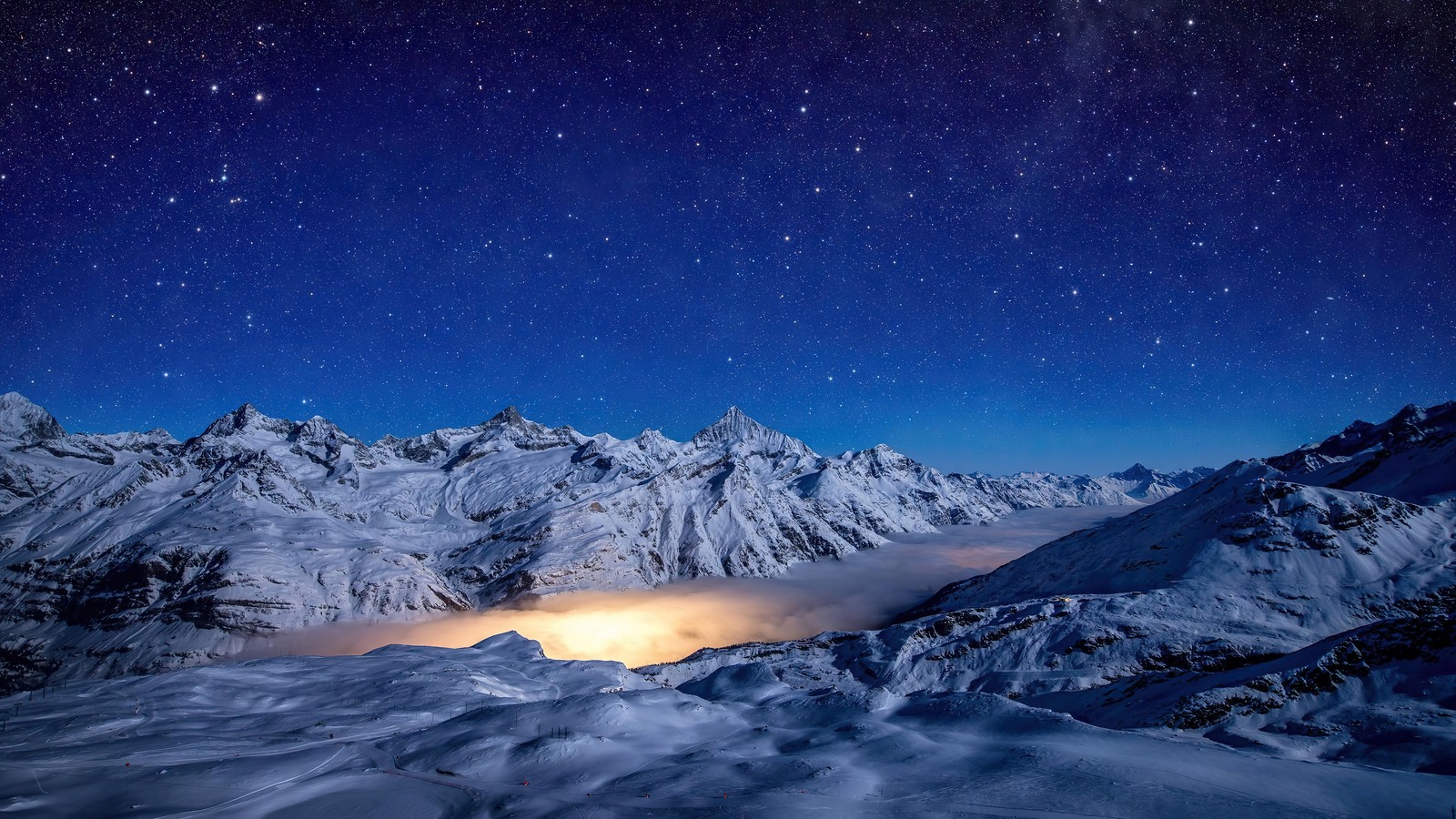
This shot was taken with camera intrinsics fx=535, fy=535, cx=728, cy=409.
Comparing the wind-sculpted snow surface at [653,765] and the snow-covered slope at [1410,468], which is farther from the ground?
the snow-covered slope at [1410,468]

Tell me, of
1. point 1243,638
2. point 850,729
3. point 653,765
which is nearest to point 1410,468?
point 1243,638

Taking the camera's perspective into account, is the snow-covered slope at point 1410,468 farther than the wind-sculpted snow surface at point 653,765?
Yes

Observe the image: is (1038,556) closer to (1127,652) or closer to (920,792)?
(1127,652)

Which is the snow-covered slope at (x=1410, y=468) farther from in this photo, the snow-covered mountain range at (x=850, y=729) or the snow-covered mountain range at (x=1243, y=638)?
the snow-covered mountain range at (x=850, y=729)

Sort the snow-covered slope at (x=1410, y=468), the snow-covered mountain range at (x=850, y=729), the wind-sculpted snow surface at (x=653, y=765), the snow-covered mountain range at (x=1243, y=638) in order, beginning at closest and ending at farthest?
the wind-sculpted snow surface at (x=653, y=765), the snow-covered mountain range at (x=850, y=729), the snow-covered mountain range at (x=1243, y=638), the snow-covered slope at (x=1410, y=468)

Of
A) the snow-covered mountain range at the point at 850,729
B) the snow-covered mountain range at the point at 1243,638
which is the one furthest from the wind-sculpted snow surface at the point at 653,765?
the snow-covered mountain range at the point at 1243,638

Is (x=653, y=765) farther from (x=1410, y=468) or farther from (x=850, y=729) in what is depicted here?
(x=1410, y=468)

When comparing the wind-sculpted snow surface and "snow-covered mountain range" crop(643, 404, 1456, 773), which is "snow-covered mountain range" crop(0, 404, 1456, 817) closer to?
the wind-sculpted snow surface

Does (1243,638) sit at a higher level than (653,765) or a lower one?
lower
